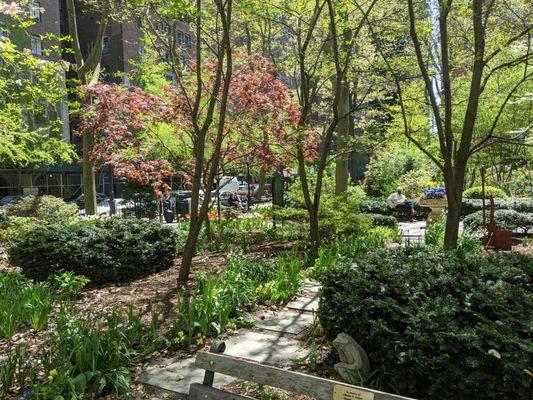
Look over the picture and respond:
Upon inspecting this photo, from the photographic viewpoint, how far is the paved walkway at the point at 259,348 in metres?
4.06

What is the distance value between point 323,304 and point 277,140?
635 centimetres

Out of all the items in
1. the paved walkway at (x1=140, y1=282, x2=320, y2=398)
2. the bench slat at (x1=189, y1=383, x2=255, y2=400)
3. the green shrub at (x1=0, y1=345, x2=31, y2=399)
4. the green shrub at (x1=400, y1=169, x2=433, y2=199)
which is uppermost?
the green shrub at (x1=400, y1=169, x2=433, y2=199)

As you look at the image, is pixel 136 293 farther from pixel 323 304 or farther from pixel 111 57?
pixel 111 57

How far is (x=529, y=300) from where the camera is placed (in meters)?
3.70

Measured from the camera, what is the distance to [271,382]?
277 centimetres

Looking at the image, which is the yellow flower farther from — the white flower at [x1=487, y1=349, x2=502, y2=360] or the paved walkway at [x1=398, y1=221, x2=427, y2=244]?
the paved walkway at [x1=398, y1=221, x2=427, y2=244]

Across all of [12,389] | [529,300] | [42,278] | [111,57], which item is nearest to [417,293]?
[529,300]

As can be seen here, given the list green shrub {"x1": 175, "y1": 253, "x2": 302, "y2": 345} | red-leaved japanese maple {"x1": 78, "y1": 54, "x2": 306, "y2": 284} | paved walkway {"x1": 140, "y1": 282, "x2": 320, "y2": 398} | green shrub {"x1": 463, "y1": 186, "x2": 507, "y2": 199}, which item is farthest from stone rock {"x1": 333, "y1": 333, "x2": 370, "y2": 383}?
green shrub {"x1": 463, "y1": 186, "x2": 507, "y2": 199}

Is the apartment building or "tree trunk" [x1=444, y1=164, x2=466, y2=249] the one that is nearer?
"tree trunk" [x1=444, y1=164, x2=466, y2=249]

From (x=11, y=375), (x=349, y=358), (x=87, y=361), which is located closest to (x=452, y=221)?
(x=349, y=358)

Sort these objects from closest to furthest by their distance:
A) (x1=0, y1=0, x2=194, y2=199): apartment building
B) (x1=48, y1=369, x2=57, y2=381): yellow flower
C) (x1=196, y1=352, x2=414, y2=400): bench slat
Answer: (x1=196, y1=352, x2=414, y2=400): bench slat, (x1=48, y1=369, x2=57, y2=381): yellow flower, (x1=0, y1=0, x2=194, y2=199): apartment building

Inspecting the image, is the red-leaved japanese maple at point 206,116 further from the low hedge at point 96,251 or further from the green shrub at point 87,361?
the green shrub at point 87,361

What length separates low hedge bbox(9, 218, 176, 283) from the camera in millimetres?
7461

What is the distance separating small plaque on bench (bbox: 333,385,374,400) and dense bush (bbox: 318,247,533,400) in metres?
0.95
